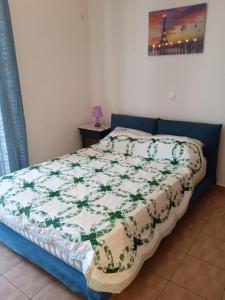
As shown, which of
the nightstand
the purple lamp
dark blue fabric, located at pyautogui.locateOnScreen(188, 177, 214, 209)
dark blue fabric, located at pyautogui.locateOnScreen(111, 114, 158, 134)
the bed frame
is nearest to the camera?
the bed frame

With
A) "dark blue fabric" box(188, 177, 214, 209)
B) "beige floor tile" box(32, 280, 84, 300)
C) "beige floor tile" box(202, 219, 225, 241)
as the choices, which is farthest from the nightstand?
"beige floor tile" box(32, 280, 84, 300)

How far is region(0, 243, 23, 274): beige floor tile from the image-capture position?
192 centimetres

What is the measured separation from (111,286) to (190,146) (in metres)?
1.70

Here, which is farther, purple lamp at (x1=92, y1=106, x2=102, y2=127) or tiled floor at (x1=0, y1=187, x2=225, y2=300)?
purple lamp at (x1=92, y1=106, x2=102, y2=127)

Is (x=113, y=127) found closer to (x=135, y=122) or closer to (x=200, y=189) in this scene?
(x=135, y=122)

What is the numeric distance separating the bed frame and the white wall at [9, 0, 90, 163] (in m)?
0.72

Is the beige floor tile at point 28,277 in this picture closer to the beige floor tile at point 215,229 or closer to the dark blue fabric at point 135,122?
the beige floor tile at point 215,229

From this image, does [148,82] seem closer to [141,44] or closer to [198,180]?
[141,44]

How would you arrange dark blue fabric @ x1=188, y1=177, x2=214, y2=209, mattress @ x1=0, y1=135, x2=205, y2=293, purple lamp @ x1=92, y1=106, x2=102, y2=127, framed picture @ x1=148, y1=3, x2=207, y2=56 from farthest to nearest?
1. purple lamp @ x1=92, y1=106, x2=102, y2=127
2. framed picture @ x1=148, y1=3, x2=207, y2=56
3. dark blue fabric @ x1=188, y1=177, x2=214, y2=209
4. mattress @ x1=0, y1=135, x2=205, y2=293

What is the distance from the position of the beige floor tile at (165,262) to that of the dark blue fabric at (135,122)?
1.61m

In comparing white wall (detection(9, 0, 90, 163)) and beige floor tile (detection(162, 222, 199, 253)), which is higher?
white wall (detection(9, 0, 90, 163))

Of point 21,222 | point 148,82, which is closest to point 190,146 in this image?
point 148,82

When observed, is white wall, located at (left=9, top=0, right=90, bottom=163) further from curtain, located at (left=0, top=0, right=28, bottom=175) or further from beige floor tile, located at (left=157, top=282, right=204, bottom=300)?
beige floor tile, located at (left=157, top=282, right=204, bottom=300)

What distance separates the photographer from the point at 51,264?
166 centimetres
